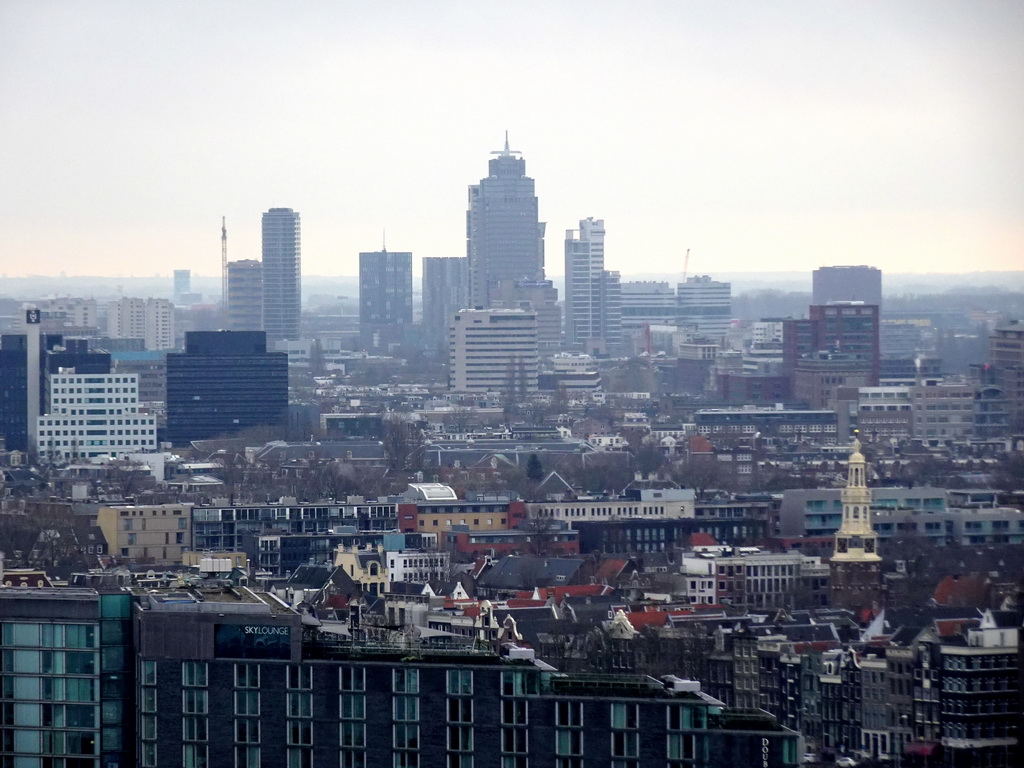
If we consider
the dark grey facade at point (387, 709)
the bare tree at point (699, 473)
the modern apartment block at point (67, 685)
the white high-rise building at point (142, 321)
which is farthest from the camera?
the white high-rise building at point (142, 321)

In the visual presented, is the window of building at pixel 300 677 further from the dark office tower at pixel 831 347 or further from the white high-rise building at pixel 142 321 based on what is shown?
the white high-rise building at pixel 142 321

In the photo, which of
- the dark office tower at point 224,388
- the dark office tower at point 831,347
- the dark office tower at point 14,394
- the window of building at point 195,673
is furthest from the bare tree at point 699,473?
the window of building at point 195,673

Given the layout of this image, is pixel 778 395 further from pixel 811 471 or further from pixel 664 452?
pixel 811 471

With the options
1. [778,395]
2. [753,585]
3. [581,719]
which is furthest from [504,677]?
[778,395]

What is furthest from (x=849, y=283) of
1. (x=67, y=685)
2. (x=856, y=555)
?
(x=67, y=685)

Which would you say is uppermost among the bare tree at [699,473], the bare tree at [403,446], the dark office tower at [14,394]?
the dark office tower at [14,394]

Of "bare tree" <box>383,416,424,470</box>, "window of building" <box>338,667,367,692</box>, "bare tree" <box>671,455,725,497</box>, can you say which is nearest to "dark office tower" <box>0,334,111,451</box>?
"bare tree" <box>383,416,424,470</box>
